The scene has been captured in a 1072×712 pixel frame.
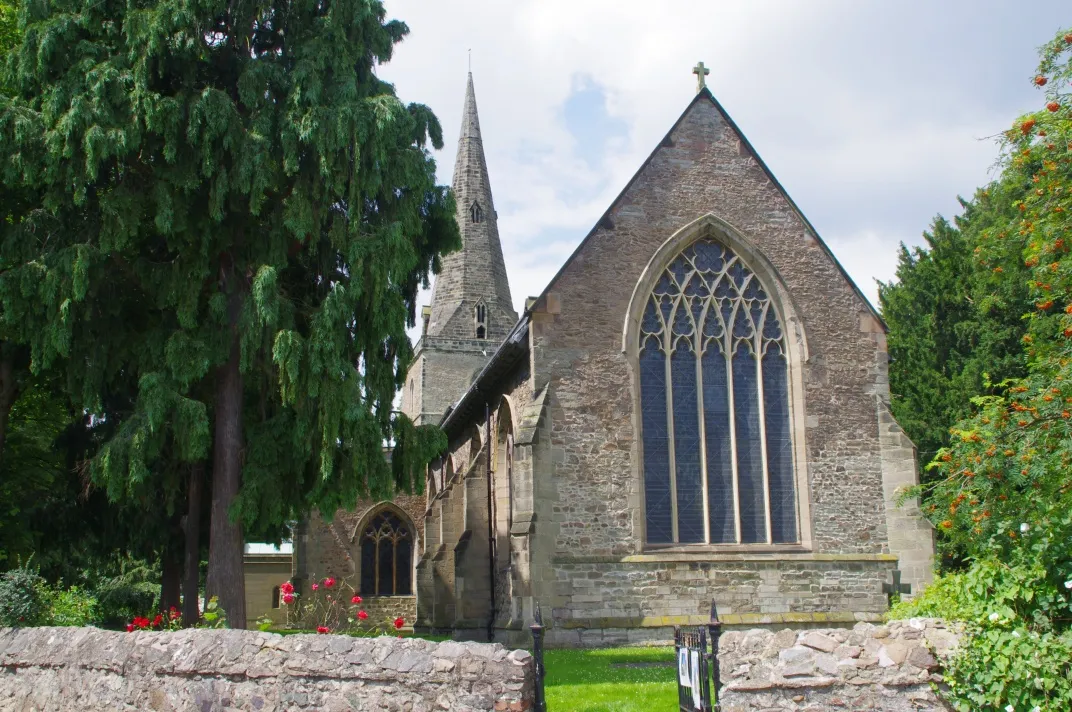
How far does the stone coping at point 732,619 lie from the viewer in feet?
57.0

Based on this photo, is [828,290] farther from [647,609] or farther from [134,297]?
[134,297]

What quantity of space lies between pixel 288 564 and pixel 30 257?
2849cm

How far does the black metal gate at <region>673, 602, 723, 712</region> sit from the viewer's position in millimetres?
8055

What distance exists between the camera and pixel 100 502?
17516 mm

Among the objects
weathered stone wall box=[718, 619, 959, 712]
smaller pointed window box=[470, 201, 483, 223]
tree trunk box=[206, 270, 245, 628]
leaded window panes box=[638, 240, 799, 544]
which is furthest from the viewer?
smaller pointed window box=[470, 201, 483, 223]

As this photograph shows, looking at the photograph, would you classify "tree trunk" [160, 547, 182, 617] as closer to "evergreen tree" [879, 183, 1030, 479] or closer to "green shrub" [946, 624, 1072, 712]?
"green shrub" [946, 624, 1072, 712]

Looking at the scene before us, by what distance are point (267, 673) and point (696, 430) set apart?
11.8 m

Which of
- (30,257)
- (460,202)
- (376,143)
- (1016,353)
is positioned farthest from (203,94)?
(460,202)

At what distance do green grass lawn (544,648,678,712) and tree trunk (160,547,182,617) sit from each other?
8.17 meters

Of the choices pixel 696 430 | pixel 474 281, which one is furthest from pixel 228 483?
pixel 474 281

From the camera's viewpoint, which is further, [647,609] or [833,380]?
[833,380]

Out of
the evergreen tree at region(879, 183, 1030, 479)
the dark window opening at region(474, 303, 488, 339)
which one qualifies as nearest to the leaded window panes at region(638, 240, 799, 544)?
the evergreen tree at region(879, 183, 1030, 479)

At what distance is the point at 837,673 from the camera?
809 centimetres

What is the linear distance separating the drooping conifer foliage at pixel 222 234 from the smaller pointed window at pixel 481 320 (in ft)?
80.2
